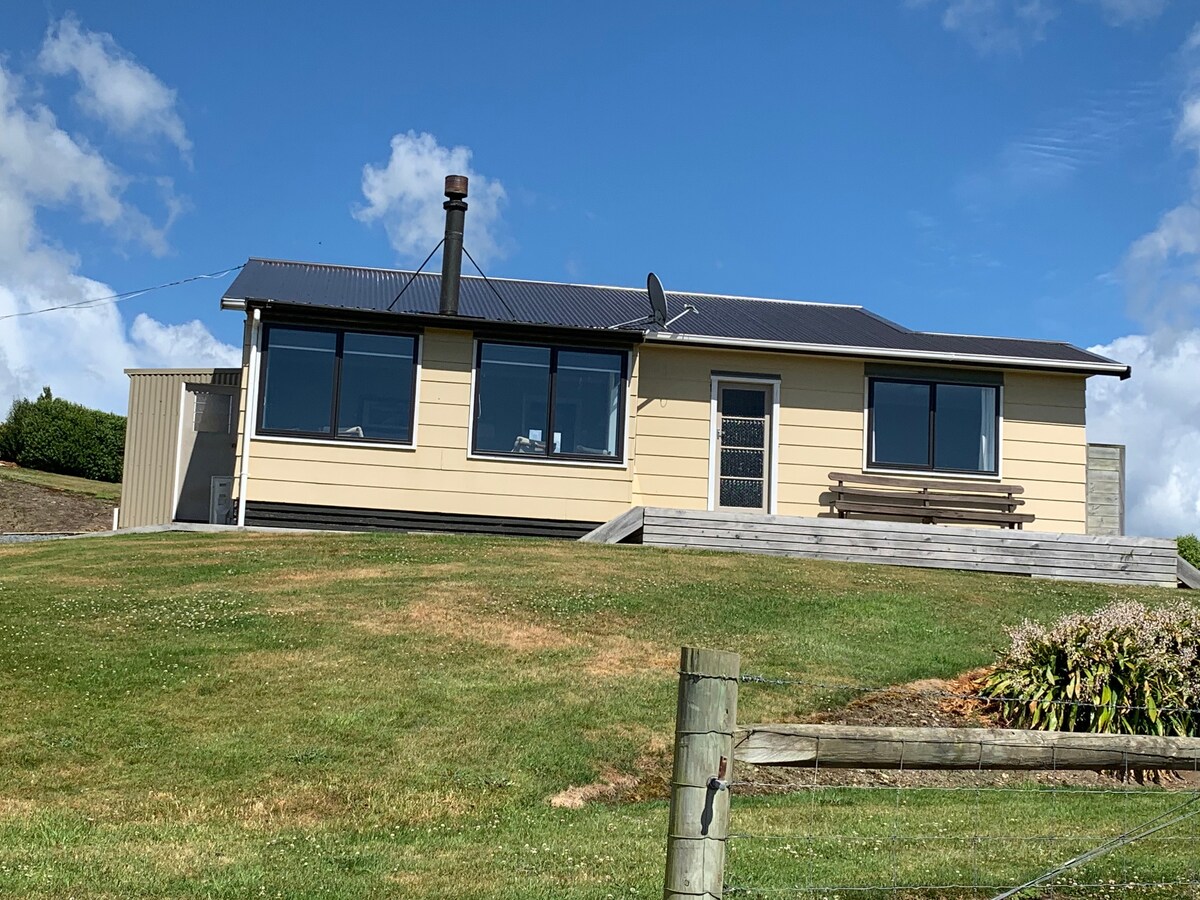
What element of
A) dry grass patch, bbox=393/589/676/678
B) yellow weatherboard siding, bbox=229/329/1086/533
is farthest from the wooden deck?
dry grass patch, bbox=393/589/676/678

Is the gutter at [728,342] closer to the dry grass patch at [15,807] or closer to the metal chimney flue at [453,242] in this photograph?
the metal chimney flue at [453,242]

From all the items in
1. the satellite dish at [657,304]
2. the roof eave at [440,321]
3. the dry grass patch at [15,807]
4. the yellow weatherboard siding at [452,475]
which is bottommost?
the dry grass patch at [15,807]

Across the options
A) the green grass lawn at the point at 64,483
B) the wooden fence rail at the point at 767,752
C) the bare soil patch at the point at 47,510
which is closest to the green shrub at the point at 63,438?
the green grass lawn at the point at 64,483

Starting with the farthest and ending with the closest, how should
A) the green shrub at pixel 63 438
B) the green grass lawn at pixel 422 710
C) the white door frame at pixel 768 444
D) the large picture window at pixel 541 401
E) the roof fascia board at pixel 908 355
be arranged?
the green shrub at pixel 63 438 → the white door frame at pixel 768 444 → the roof fascia board at pixel 908 355 → the large picture window at pixel 541 401 → the green grass lawn at pixel 422 710

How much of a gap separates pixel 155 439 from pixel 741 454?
31.0 feet

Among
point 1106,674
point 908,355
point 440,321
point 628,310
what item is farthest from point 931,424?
point 1106,674

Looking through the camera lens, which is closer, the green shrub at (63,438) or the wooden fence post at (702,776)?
the wooden fence post at (702,776)

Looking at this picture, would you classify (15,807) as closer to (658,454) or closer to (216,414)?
(216,414)

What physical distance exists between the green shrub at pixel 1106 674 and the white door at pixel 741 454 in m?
8.98

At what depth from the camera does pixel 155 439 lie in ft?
68.6

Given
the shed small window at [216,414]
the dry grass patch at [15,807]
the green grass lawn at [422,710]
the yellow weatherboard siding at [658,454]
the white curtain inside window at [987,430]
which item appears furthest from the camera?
the white curtain inside window at [987,430]

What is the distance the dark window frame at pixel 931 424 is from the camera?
20.5 m

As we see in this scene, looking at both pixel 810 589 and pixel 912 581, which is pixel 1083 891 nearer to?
pixel 810 589

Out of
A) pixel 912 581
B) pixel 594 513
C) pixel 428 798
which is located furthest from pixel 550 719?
pixel 594 513
